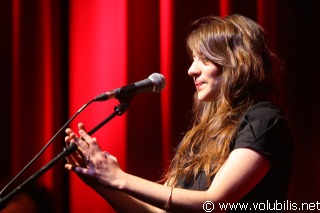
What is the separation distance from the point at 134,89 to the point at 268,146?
368 mm

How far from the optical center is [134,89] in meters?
1.18

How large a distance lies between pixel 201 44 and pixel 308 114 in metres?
0.66

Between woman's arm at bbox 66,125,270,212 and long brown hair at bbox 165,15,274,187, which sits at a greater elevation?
long brown hair at bbox 165,15,274,187

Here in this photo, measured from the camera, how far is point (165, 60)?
192cm

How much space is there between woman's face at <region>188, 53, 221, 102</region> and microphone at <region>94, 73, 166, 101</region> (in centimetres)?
21

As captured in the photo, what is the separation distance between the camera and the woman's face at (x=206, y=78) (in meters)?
1.43

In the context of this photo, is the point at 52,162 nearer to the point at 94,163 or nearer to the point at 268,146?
the point at 94,163

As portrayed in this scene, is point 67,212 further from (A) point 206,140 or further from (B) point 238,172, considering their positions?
(B) point 238,172

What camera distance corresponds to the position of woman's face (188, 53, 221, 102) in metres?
1.43

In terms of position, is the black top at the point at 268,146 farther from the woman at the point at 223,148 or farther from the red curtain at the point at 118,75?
the red curtain at the point at 118,75

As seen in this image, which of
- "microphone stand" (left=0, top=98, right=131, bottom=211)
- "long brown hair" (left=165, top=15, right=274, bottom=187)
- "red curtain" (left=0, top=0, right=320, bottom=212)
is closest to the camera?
"microphone stand" (left=0, top=98, right=131, bottom=211)

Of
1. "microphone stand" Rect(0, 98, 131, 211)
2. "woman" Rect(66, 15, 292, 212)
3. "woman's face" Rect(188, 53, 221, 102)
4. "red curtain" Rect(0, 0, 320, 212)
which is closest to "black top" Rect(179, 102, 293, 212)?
"woman" Rect(66, 15, 292, 212)

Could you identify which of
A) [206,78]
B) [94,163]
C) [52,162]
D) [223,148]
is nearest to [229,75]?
[206,78]

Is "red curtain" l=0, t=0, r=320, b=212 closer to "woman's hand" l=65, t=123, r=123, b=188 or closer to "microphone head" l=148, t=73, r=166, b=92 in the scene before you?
"microphone head" l=148, t=73, r=166, b=92
